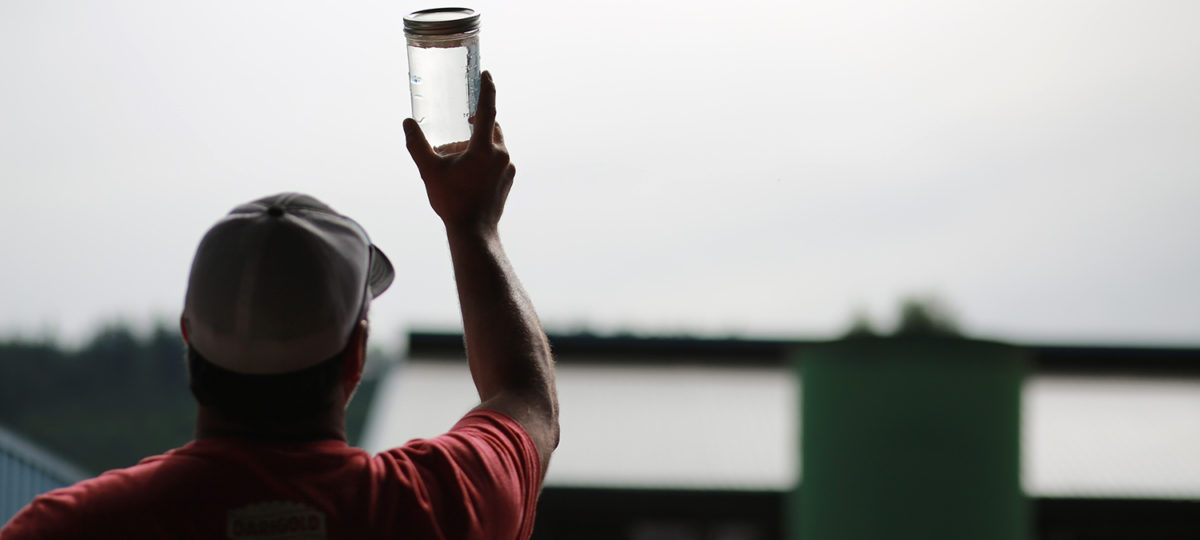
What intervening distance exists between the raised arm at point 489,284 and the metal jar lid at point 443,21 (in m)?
0.30

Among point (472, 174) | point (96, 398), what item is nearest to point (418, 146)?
point (472, 174)

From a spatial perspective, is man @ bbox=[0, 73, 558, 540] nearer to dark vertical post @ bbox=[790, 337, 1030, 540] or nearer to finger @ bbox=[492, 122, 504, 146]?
finger @ bbox=[492, 122, 504, 146]

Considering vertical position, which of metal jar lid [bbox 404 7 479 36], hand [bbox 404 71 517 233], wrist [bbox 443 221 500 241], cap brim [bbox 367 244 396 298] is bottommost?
cap brim [bbox 367 244 396 298]

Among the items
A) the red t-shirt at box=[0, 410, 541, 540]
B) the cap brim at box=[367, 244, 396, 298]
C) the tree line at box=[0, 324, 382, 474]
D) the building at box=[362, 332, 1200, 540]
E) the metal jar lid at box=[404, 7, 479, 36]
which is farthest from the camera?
the tree line at box=[0, 324, 382, 474]

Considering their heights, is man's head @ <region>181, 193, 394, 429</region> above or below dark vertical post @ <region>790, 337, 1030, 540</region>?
above

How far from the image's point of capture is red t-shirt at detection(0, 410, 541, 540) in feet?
3.78

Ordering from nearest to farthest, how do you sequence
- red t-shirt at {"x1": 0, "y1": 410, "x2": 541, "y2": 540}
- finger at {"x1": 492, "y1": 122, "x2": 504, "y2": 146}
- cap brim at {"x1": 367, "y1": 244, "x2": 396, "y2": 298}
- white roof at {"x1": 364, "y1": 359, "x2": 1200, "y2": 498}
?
red t-shirt at {"x1": 0, "y1": 410, "x2": 541, "y2": 540} → cap brim at {"x1": 367, "y1": 244, "x2": 396, "y2": 298} → finger at {"x1": 492, "y1": 122, "x2": 504, "y2": 146} → white roof at {"x1": 364, "y1": 359, "x2": 1200, "y2": 498}

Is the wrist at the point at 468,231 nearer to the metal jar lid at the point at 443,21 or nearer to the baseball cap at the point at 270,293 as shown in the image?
the baseball cap at the point at 270,293

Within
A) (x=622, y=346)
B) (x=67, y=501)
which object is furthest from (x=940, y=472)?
(x=622, y=346)

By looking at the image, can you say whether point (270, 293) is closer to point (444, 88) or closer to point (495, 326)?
point (495, 326)

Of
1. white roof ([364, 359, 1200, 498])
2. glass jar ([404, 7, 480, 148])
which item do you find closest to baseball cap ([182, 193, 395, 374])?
glass jar ([404, 7, 480, 148])

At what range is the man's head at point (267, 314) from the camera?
1240 millimetres

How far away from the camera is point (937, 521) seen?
204 cm

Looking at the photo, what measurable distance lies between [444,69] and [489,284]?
0.65 m
